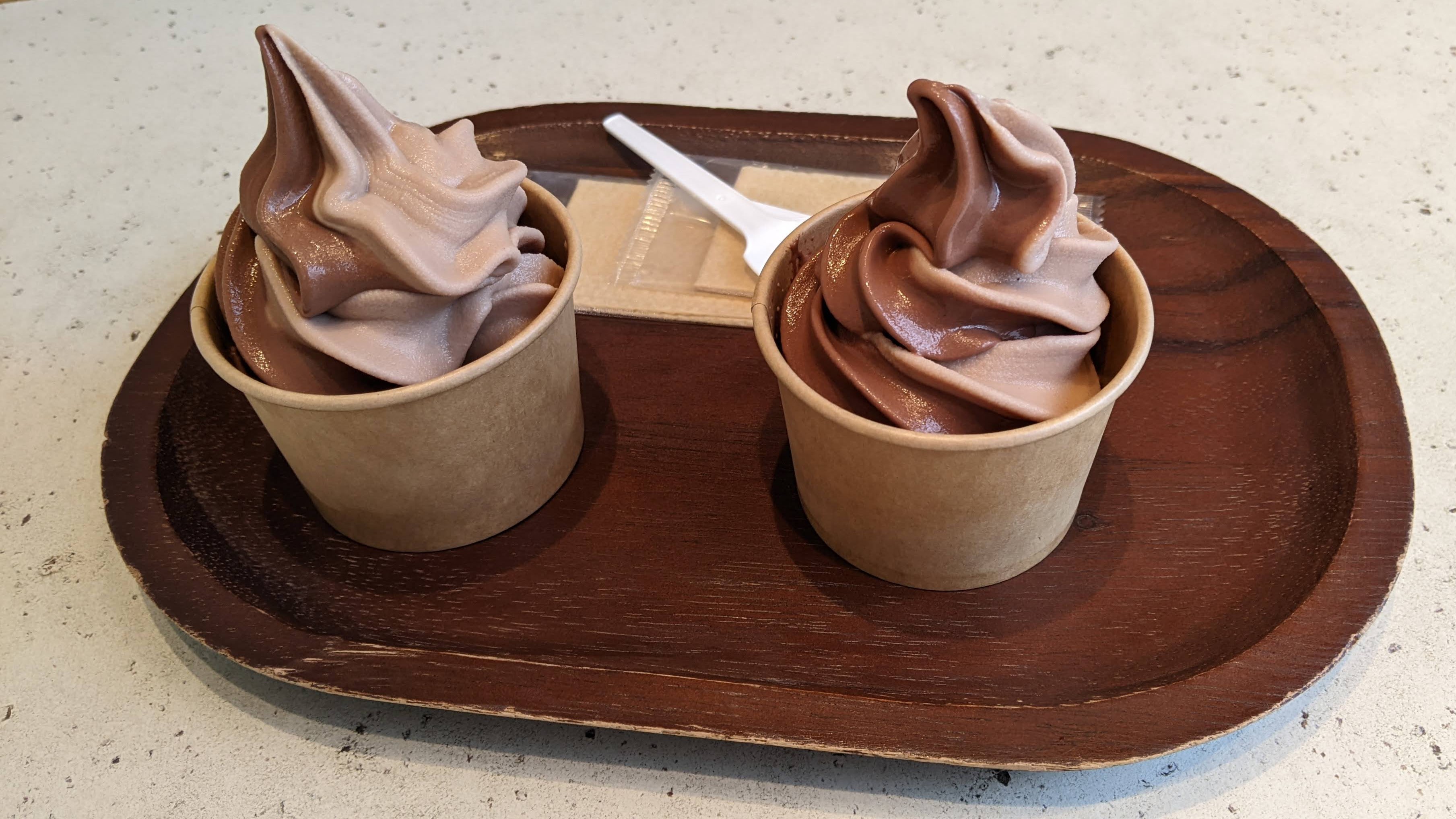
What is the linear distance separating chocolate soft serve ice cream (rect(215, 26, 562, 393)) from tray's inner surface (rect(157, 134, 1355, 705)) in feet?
0.66

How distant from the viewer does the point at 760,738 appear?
88cm

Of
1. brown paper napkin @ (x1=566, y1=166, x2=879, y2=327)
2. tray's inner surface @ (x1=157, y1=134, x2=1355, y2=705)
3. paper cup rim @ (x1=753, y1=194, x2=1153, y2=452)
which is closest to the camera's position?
paper cup rim @ (x1=753, y1=194, x2=1153, y2=452)

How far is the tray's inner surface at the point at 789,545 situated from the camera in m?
0.97

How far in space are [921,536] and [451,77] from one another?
1470mm

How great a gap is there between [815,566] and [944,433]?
0.22 meters

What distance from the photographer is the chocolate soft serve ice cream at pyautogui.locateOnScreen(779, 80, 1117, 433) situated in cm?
90

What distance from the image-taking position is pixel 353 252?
0.95 m

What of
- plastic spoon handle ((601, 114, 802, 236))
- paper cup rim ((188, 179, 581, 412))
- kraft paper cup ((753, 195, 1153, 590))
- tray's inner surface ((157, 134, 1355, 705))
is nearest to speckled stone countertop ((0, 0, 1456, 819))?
tray's inner surface ((157, 134, 1355, 705))

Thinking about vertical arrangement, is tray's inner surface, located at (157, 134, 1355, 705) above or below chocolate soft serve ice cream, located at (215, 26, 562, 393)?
below

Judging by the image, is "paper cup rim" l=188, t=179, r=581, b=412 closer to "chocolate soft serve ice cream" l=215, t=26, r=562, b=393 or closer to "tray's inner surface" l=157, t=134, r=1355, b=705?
"chocolate soft serve ice cream" l=215, t=26, r=562, b=393

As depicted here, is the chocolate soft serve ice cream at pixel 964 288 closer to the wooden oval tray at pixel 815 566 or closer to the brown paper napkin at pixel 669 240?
the wooden oval tray at pixel 815 566

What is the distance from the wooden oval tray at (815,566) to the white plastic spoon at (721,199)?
0.43 ft

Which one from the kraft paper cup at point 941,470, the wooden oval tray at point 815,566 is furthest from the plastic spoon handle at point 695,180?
the kraft paper cup at point 941,470

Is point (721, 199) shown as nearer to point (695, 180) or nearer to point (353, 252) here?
point (695, 180)
